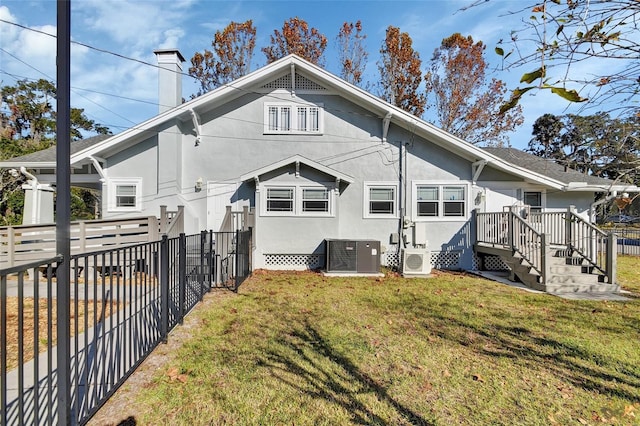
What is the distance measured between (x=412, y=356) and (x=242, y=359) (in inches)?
84.7

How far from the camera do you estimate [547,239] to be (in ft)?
25.9

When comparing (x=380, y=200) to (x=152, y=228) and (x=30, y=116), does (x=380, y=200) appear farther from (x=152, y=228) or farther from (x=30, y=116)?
(x=30, y=116)

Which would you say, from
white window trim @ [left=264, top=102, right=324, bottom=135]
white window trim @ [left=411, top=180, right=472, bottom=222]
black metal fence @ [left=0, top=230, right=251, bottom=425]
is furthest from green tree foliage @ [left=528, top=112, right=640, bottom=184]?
white window trim @ [left=264, top=102, right=324, bottom=135]

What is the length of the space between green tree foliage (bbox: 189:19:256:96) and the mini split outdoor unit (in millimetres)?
15292

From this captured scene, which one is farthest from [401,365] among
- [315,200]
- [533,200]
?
[533,200]

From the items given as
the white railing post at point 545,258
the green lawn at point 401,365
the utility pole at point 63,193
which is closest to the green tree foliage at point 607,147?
the green lawn at point 401,365

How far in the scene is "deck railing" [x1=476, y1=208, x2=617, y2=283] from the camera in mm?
7938

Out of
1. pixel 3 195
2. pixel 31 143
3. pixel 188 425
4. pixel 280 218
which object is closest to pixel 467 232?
pixel 280 218

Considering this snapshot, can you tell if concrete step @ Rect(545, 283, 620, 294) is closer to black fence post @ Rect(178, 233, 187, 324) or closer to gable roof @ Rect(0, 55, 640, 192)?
gable roof @ Rect(0, 55, 640, 192)

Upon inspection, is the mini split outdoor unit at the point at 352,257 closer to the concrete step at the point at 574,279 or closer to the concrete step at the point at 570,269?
the concrete step at the point at 574,279

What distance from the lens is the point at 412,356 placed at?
13.3 ft

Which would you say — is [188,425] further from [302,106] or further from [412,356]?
[302,106]

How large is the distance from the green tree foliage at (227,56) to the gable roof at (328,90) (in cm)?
1088

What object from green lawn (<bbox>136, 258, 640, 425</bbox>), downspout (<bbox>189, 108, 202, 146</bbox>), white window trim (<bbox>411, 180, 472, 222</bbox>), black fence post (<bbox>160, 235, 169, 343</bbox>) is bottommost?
green lawn (<bbox>136, 258, 640, 425</bbox>)
